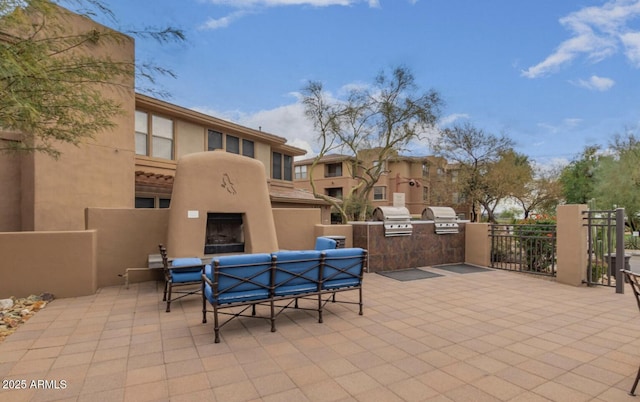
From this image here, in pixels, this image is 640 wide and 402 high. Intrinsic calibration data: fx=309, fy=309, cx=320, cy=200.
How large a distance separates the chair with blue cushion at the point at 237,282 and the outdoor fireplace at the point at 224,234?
3.27 m

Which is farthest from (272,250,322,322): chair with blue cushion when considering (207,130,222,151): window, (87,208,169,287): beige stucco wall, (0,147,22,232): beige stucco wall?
(207,130,222,151): window

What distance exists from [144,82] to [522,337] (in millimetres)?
6088

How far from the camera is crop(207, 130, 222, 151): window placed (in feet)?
40.8

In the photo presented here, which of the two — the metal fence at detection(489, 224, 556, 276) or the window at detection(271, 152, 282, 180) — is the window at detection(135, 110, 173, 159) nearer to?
the window at detection(271, 152, 282, 180)

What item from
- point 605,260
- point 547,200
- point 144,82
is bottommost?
point 605,260

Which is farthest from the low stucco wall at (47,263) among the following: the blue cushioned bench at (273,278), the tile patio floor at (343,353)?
the blue cushioned bench at (273,278)

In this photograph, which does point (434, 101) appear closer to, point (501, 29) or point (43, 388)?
point (501, 29)

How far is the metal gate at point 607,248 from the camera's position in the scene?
19.2 feet

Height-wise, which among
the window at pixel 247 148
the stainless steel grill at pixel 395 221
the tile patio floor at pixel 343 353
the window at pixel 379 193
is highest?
the window at pixel 247 148

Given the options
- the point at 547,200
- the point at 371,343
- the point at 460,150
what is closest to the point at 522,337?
the point at 371,343

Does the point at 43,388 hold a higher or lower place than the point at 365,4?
lower

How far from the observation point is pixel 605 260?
6.60m

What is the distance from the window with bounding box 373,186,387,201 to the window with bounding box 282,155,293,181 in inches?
546

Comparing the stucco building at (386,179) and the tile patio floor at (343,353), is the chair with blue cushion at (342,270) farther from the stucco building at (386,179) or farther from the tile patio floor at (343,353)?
the stucco building at (386,179)
